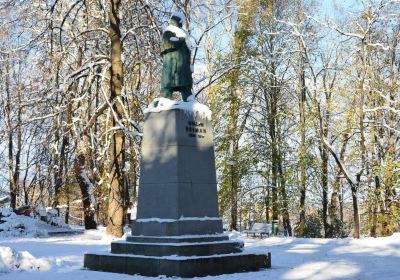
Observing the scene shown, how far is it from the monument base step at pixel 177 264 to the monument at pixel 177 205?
0.7 inches

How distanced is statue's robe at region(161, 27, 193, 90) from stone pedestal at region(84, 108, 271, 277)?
0.93 meters

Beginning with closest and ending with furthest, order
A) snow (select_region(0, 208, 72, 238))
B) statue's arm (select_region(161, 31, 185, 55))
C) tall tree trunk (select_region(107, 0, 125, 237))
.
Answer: statue's arm (select_region(161, 31, 185, 55)) → tall tree trunk (select_region(107, 0, 125, 237)) → snow (select_region(0, 208, 72, 238))

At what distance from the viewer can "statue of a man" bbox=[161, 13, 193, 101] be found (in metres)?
11.4

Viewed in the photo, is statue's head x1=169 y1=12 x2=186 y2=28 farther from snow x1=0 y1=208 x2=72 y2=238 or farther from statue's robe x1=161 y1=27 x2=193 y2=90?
snow x1=0 y1=208 x2=72 y2=238

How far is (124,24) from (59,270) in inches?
442

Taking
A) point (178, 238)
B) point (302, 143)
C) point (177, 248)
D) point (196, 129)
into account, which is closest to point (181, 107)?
point (196, 129)

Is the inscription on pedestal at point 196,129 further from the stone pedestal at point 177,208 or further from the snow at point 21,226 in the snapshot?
the snow at point 21,226

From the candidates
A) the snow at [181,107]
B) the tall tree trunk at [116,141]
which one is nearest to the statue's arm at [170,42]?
the snow at [181,107]

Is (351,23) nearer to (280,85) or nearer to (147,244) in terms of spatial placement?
(280,85)

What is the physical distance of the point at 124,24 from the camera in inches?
752

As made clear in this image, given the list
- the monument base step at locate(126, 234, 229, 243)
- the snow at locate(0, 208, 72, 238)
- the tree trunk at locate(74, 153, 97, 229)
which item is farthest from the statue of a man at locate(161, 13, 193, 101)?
the snow at locate(0, 208, 72, 238)

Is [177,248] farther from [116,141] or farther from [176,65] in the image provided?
[116,141]

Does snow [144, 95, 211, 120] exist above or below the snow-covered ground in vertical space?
above

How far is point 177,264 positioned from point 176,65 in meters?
4.46
